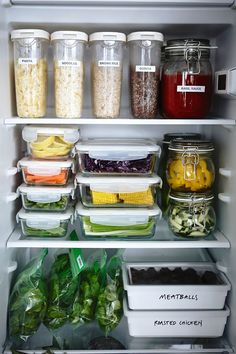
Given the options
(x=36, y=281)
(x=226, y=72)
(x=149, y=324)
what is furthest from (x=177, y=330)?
(x=226, y=72)

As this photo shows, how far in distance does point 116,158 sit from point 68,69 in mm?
343

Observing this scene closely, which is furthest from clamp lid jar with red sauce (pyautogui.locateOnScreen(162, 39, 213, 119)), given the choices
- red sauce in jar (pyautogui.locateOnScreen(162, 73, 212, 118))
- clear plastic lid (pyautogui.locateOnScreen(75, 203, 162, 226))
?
clear plastic lid (pyautogui.locateOnScreen(75, 203, 162, 226))

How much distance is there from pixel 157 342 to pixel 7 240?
67cm

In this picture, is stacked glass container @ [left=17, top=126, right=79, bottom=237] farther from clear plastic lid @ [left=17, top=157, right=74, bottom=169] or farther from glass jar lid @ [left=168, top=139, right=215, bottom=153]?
glass jar lid @ [left=168, top=139, right=215, bottom=153]

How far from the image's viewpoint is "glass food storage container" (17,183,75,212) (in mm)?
1512

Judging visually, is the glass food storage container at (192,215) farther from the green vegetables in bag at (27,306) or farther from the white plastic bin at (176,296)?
the green vegetables in bag at (27,306)

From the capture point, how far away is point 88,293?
5.16 feet

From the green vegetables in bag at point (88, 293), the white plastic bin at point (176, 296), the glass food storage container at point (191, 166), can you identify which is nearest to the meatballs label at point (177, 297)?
the white plastic bin at point (176, 296)

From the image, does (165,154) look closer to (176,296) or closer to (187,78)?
(187,78)

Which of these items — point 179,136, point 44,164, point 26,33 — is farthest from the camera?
point 179,136

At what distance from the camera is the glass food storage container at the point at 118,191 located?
1501mm

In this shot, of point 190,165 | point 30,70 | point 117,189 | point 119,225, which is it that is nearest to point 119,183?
point 117,189

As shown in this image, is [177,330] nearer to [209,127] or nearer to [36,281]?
[36,281]

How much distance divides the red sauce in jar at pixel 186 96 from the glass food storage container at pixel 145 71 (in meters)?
0.04
